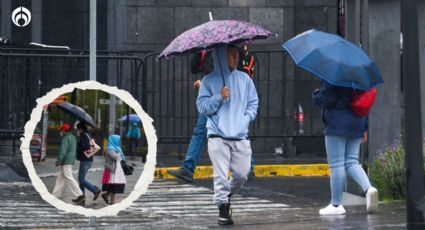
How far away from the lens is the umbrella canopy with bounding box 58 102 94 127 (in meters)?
10.2

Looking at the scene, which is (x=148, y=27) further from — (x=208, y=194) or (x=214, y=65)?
(x=214, y=65)

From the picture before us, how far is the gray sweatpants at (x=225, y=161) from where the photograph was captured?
10.8 metres

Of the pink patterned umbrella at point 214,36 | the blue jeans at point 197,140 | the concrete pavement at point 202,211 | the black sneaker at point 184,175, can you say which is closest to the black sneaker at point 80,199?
the concrete pavement at point 202,211

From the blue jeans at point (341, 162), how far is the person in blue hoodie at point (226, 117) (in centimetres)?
108

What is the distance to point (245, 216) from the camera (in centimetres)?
1188

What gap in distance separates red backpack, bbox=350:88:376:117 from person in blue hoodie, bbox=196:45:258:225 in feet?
3.54

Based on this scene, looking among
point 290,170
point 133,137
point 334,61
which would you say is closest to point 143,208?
point 133,137

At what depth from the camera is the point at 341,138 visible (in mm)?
11570

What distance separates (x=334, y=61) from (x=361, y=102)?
20.7 inches

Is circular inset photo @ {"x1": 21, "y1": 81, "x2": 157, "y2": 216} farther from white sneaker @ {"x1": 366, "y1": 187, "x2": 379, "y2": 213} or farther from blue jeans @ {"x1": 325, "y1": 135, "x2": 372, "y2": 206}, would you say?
white sneaker @ {"x1": 366, "y1": 187, "x2": 379, "y2": 213}

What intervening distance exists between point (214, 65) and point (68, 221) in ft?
7.29

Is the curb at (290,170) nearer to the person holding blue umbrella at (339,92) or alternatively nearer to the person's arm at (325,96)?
the person holding blue umbrella at (339,92)

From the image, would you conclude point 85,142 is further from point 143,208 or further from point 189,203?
point 189,203

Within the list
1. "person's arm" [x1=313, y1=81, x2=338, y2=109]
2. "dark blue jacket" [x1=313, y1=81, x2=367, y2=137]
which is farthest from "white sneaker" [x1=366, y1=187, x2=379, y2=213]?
"person's arm" [x1=313, y1=81, x2=338, y2=109]
